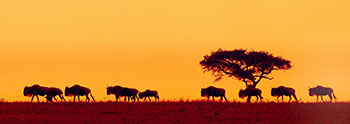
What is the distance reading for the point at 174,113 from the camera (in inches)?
1436

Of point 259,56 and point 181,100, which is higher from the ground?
point 259,56

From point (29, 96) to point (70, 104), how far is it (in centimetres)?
714

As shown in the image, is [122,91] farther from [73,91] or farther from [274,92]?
[274,92]

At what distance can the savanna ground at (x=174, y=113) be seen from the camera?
32.9m

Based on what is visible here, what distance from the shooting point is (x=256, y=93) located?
52.2 meters

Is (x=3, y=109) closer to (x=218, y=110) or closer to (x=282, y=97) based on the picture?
(x=218, y=110)

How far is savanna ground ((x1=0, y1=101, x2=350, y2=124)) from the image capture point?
32906 millimetres

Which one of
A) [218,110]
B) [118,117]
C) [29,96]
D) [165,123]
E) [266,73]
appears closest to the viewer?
[165,123]

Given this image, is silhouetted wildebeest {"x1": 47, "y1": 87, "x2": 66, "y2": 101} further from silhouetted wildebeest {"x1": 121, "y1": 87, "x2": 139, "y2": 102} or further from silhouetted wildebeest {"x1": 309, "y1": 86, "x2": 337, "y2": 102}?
silhouetted wildebeest {"x1": 309, "y1": 86, "x2": 337, "y2": 102}

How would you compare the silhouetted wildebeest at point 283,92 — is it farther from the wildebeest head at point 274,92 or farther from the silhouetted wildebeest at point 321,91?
the silhouetted wildebeest at point 321,91

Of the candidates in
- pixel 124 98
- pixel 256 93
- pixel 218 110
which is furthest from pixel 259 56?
pixel 218 110

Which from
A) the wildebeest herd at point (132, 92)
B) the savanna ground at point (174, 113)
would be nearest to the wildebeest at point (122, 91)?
the wildebeest herd at point (132, 92)

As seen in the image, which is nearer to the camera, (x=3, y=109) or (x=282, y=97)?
(x=3, y=109)

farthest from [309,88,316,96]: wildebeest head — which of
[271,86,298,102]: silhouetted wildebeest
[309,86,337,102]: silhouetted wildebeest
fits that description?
[271,86,298,102]: silhouetted wildebeest
